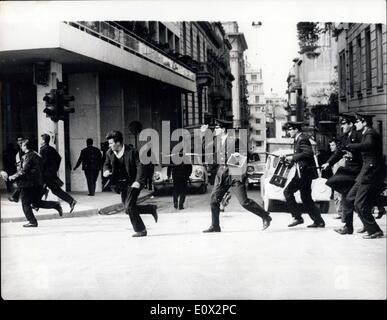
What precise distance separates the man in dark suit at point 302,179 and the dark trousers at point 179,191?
139 cm

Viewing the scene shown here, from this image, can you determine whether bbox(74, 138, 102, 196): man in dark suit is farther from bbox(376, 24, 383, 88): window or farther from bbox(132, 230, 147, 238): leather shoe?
bbox(376, 24, 383, 88): window

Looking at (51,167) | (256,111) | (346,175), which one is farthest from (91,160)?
(346,175)

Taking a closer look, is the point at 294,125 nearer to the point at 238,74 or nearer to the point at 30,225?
the point at 238,74

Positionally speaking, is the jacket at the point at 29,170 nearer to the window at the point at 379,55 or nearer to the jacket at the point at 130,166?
the jacket at the point at 130,166

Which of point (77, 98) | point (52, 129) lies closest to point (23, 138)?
point (52, 129)

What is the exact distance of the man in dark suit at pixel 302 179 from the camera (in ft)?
24.6

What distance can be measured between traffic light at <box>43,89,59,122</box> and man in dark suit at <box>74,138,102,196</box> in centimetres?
55

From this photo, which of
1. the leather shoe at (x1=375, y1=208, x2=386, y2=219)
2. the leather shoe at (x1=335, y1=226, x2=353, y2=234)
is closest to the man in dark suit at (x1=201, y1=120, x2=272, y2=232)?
the leather shoe at (x1=335, y1=226, x2=353, y2=234)

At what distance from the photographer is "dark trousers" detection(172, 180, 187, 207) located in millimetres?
7571

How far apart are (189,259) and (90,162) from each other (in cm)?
Result: 199

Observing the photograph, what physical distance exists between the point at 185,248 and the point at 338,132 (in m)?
2.62

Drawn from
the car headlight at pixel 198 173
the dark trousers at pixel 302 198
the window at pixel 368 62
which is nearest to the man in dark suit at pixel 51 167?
the car headlight at pixel 198 173

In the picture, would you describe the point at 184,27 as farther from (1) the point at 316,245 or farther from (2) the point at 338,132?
(1) the point at 316,245

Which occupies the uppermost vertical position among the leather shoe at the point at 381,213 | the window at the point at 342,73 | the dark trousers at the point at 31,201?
the window at the point at 342,73
